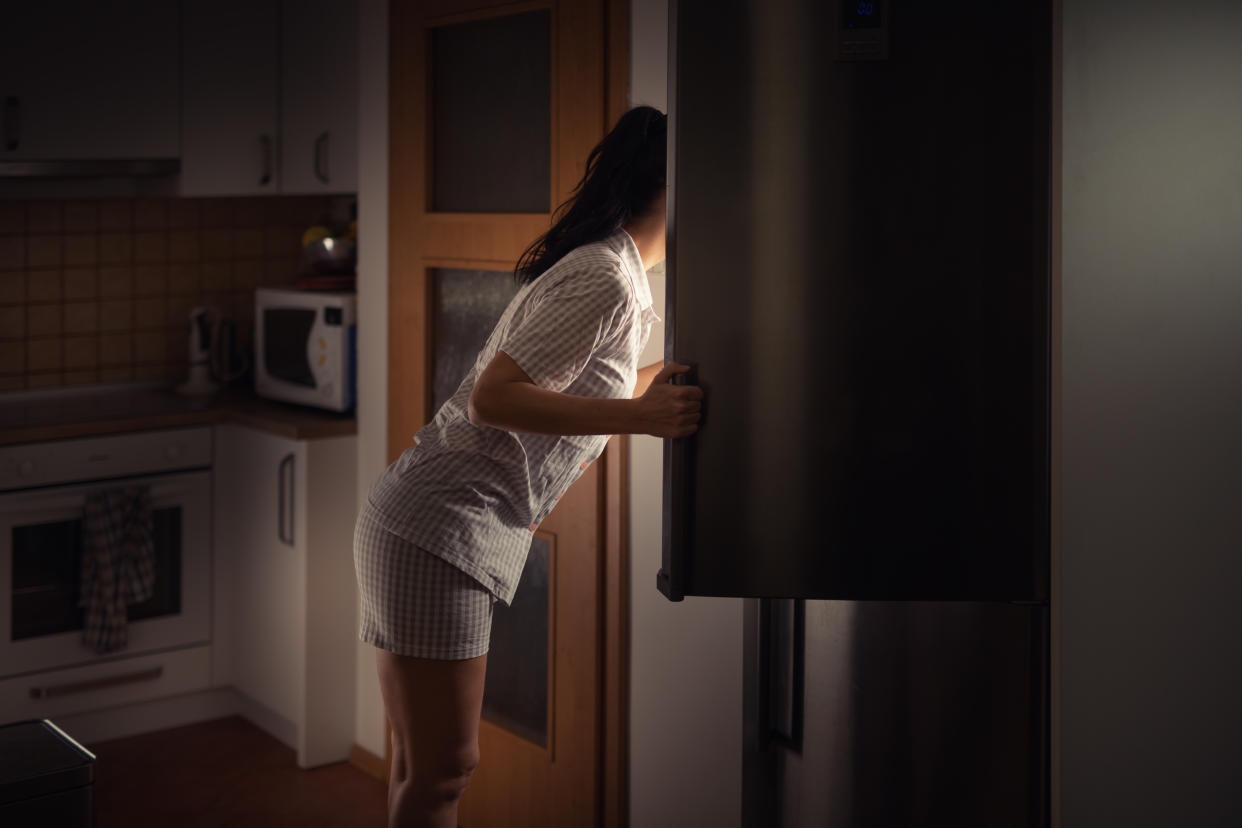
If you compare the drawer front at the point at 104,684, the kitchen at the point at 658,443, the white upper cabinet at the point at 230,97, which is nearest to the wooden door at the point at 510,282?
the kitchen at the point at 658,443

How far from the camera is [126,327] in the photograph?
3607 millimetres

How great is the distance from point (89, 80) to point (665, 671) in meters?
2.09

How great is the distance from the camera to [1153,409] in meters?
1.60

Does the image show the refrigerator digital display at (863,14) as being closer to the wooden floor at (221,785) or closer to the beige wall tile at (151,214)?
Result: the wooden floor at (221,785)

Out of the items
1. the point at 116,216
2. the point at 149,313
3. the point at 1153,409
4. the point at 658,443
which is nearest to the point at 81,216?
the point at 116,216

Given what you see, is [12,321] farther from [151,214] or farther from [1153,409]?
[1153,409]

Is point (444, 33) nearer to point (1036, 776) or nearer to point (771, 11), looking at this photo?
point (771, 11)

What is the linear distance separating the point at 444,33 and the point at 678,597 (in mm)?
1596

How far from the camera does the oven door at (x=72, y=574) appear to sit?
297 centimetres

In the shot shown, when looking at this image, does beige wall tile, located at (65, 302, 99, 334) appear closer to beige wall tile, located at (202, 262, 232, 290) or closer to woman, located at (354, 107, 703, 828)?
beige wall tile, located at (202, 262, 232, 290)

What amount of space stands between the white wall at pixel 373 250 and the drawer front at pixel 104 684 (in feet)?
1.92

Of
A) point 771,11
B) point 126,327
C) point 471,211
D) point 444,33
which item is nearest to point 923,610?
point 771,11

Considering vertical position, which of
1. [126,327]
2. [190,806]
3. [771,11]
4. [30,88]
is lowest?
[190,806]

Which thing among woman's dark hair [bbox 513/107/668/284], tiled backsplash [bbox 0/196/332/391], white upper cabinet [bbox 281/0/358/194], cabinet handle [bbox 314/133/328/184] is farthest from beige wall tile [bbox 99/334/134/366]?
woman's dark hair [bbox 513/107/668/284]
